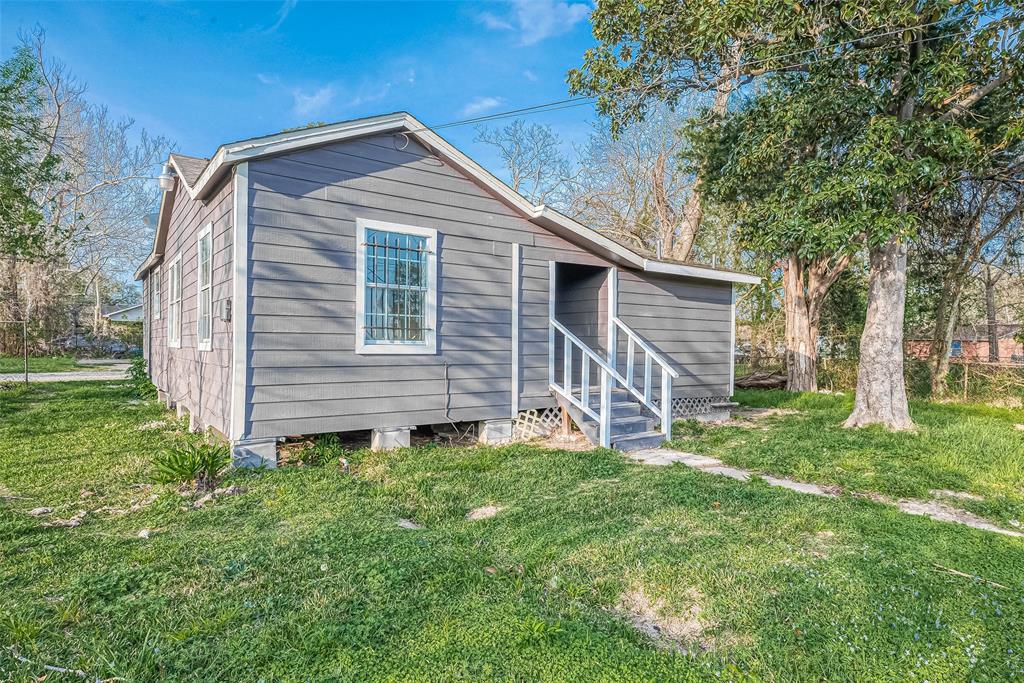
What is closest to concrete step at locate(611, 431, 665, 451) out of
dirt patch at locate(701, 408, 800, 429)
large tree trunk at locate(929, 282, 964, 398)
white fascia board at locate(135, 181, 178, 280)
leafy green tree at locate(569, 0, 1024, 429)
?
dirt patch at locate(701, 408, 800, 429)

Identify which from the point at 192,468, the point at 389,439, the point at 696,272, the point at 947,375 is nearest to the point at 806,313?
the point at 947,375

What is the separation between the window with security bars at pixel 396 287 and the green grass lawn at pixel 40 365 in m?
16.1

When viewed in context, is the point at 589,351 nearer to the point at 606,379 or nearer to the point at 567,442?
the point at 606,379

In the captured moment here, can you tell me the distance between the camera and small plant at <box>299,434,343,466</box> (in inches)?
225

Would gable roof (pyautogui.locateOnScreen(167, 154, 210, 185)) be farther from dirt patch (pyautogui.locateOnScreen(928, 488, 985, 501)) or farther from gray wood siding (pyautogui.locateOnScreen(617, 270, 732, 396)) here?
dirt patch (pyautogui.locateOnScreen(928, 488, 985, 501))

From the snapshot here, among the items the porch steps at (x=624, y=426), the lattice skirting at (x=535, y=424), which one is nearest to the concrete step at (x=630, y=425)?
the porch steps at (x=624, y=426)

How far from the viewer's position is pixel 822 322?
47.5 feet

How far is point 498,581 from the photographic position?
3.02 m

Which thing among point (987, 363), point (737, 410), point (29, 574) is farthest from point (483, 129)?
point (29, 574)

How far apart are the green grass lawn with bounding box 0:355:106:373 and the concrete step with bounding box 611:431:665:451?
1799 cm

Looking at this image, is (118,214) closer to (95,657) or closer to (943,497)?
(95,657)

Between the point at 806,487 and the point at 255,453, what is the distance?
531 centimetres

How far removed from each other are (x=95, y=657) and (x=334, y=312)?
3840mm

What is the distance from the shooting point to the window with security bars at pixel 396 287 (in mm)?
6027
